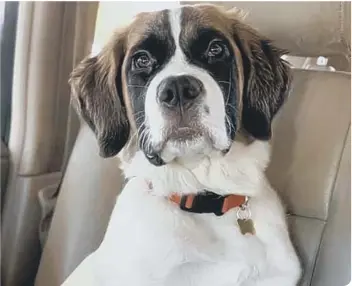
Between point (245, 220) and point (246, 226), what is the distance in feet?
0.03

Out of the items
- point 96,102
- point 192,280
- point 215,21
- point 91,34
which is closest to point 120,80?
point 96,102

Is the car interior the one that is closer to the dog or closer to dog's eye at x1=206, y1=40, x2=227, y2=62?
the dog

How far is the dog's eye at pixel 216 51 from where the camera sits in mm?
1192

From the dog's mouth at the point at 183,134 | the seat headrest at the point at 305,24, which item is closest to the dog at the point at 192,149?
the dog's mouth at the point at 183,134

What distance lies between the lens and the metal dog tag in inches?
49.8

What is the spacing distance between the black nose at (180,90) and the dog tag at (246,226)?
247 millimetres

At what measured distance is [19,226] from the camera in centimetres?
170

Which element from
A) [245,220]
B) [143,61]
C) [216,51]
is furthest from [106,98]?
[245,220]

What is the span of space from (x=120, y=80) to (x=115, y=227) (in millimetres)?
249

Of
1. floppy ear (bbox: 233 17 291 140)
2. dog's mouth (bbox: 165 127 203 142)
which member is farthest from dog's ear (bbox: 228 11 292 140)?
dog's mouth (bbox: 165 127 203 142)

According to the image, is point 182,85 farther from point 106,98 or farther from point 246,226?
point 246,226

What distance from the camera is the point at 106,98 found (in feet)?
4.16

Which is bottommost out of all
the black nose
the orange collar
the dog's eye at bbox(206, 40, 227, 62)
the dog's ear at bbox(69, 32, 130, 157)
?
the orange collar

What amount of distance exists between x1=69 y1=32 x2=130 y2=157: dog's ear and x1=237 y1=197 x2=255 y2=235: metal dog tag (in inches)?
8.9
